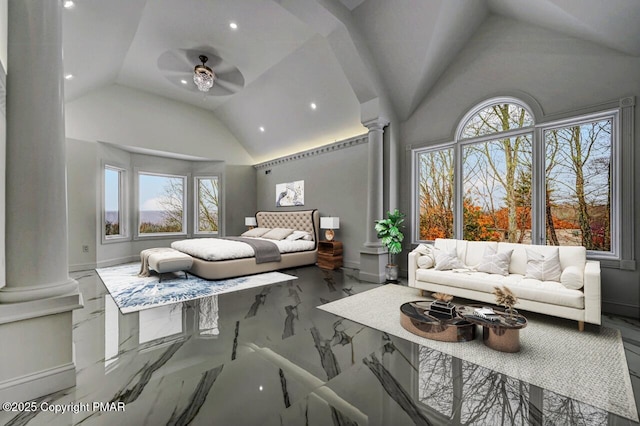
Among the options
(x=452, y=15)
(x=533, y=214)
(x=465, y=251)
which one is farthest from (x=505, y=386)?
(x=452, y=15)

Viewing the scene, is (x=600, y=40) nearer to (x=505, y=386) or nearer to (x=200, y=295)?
(x=505, y=386)

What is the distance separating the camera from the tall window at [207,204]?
8.31 meters

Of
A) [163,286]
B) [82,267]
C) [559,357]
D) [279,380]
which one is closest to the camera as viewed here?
[279,380]

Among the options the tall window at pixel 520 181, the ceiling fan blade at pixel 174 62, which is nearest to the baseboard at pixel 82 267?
the ceiling fan blade at pixel 174 62

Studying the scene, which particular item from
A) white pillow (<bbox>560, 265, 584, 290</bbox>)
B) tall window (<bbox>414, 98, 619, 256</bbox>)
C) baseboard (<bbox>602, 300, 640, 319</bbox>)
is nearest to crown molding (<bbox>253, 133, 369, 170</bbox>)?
tall window (<bbox>414, 98, 619, 256</bbox>)

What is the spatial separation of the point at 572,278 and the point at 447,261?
135 cm

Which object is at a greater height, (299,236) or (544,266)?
(299,236)

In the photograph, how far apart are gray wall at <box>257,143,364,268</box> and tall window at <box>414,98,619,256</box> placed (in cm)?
117

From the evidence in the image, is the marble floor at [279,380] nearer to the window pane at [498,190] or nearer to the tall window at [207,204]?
the window pane at [498,190]

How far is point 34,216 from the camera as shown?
181 centimetres

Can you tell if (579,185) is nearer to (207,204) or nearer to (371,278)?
(371,278)

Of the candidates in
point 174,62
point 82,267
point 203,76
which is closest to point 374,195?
point 203,76

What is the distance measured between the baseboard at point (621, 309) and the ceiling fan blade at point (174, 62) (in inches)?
277

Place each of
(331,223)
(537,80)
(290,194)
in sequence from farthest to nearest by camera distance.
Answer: (290,194)
(331,223)
(537,80)
